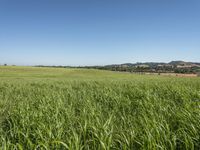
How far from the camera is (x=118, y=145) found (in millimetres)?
3764

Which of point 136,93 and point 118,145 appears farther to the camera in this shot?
point 136,93

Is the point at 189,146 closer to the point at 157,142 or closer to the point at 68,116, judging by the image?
the point at 157,142

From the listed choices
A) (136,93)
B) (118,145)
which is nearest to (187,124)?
(118,145)

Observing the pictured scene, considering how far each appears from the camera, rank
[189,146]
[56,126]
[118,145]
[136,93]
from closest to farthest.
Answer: [189,146], [118,145], [56,126], [136,93]

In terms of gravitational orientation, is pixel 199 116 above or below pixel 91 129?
above

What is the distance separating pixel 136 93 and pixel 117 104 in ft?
6.67

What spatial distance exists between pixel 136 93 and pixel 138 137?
563 centimetres

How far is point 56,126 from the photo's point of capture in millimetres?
4414

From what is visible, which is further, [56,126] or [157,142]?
[56,126]

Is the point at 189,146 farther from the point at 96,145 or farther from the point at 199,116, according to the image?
the point at 96,145

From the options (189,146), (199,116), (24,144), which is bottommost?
(24,144)

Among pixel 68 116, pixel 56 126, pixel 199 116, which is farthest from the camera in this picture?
pixel 68 116

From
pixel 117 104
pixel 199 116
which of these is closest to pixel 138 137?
pixel 199 116

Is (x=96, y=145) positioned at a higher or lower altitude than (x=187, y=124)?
lower
